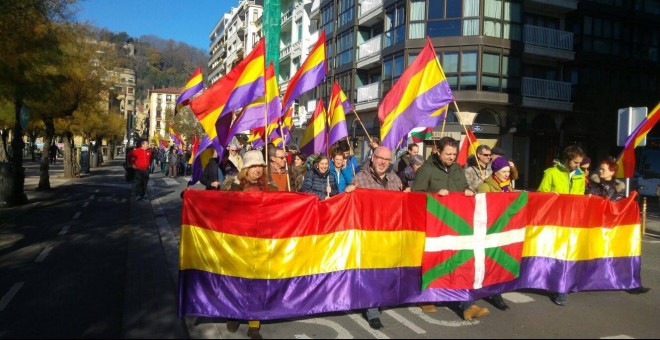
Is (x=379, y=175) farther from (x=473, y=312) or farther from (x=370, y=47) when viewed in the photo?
(x=370, y=47)

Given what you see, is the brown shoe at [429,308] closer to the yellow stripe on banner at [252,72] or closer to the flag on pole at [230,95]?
the flag on pole at [230,95]

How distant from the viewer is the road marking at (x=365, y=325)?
4750mm

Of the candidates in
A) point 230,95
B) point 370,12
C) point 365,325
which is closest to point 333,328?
point 365,325

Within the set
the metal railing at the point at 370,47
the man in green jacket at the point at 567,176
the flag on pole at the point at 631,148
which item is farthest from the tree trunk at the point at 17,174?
the metal railing at the point at 370,47

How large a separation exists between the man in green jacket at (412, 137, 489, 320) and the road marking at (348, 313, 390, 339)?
0.79 meters

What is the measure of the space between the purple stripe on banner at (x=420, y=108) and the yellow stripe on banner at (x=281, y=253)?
8.19 feet

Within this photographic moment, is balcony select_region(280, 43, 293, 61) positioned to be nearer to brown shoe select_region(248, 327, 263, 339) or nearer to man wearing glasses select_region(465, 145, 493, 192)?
man wearing glasses select_region(465, 145, 493, 192)

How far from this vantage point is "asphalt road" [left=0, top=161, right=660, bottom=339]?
4844 mm

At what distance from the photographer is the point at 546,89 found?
2716 centimetres

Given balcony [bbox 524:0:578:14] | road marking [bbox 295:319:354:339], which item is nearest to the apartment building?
balcony [bbox 524:0:578:14]

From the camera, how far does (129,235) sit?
987cm

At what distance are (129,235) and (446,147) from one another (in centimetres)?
689

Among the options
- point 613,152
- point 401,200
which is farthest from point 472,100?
point 401,200

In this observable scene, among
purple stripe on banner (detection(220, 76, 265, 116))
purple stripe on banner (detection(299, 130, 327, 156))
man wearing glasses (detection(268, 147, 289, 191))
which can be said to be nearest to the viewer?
purple stripe on banner (detection(220, 76, 265, 116))
